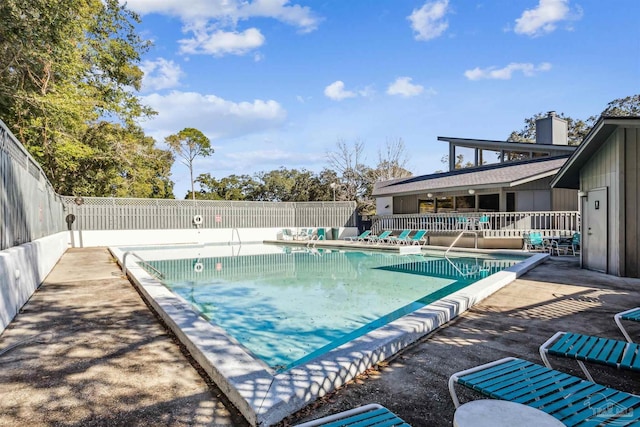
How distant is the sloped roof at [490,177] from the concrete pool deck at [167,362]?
32.2ft

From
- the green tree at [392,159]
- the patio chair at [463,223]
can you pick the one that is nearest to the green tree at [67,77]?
the patio chair at [463,223]

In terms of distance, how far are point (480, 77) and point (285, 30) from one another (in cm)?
1077

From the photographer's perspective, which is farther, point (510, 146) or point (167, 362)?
point (510, 146)

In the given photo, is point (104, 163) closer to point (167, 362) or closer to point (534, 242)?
point (167, 362)

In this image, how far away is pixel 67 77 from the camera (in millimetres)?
15555

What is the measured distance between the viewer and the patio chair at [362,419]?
1.93 metres

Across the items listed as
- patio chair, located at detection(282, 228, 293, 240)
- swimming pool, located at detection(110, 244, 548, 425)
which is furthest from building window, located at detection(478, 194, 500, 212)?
patio chair, located at detection(282, 228, 293, 240)

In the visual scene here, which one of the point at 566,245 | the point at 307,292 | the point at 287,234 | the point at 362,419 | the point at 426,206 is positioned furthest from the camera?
the point at 287,234

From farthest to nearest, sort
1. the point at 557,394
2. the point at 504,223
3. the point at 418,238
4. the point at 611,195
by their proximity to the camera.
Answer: the point at 418,238 < the point at 504,223 < the point at 611,195 < the point at 557,394

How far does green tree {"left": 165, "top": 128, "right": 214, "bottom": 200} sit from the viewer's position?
36.3 metres

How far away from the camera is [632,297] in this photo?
5879 millimetres

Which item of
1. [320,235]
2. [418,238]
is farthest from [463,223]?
[320,235]

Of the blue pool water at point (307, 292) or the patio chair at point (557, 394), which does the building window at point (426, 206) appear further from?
the patio chair at point (557, 394)

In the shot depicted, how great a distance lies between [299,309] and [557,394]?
5.43 metres
